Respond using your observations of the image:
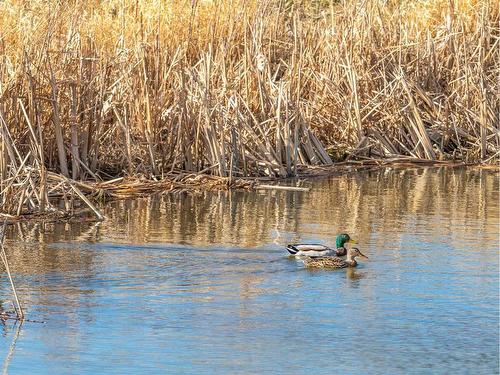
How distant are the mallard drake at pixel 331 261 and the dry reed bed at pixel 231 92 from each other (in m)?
2.65

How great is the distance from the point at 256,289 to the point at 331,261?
3.20 feet

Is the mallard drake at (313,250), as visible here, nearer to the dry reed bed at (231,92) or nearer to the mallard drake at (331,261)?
the mallard drake at (331,261)

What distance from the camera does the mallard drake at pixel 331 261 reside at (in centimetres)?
903

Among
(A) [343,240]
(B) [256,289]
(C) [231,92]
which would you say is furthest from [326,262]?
(C) [231,92]

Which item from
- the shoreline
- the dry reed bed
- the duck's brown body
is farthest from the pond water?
the dry reed bed

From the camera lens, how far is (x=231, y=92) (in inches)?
526

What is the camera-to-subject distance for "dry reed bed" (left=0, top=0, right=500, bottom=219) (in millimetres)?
11570

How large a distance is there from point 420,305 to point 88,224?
366 cm

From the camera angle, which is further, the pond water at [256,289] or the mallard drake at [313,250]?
the mallard drake at [313,250]

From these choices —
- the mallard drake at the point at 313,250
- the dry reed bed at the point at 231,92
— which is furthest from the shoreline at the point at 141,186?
the mallard drake at the point at 313,250

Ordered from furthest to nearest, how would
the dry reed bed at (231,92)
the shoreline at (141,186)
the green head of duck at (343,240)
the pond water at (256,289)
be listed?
the dry reed bed at (231,92), the shoreline at (141,186), the green head of duck at (343,240), the pond water at (256,289)

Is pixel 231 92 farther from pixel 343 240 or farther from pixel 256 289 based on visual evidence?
pixel 256 289

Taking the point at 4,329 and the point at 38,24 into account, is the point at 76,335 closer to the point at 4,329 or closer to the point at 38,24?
the point at 4,329

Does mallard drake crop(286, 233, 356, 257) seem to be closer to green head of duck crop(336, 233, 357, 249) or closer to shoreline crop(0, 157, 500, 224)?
green head of duck crop(336, 233, 357, 249)
